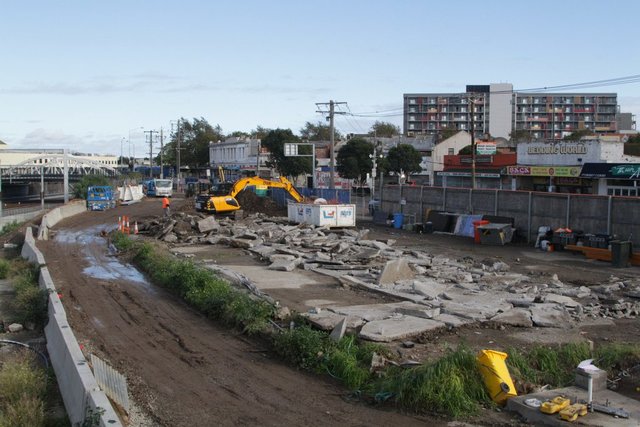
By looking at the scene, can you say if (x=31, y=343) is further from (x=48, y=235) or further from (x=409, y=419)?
(x=48, y=235)

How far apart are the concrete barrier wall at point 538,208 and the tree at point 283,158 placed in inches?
1944

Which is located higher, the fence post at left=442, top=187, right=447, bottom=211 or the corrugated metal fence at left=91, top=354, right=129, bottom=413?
the fence post at left=442, top=187, right=447, bottom=211

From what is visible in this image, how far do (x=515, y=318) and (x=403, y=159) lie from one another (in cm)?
6723

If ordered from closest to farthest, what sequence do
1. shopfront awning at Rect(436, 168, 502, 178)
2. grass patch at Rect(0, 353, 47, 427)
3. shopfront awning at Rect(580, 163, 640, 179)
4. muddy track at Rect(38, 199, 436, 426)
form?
grass patch at Rect(0, 353, 47, 427) < muddy track at Rect(38, 199, 436, 426) < shopfront awning at Rect(580, 163, 640, 179) < shopfront awning at Rect(436, 168, 502, 178)

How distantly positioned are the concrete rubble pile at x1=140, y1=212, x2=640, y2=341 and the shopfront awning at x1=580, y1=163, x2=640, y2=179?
24748mm

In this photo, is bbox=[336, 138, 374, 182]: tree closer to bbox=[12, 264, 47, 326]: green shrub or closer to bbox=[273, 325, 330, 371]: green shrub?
bbox=[12, 264, 47, 326]: green shrub

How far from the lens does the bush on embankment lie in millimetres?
9039

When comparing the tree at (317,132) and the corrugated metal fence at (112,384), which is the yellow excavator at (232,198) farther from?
the tree at (317,132)

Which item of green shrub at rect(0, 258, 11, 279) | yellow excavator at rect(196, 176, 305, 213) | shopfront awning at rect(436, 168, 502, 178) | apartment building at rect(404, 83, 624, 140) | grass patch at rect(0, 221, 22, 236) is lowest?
grass patch at rect(0, 221, 22, 236)

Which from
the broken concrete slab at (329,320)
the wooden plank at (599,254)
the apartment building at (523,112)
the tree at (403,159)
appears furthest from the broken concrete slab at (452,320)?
the apartment building at (523,112)

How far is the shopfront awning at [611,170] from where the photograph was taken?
4634 centimetres

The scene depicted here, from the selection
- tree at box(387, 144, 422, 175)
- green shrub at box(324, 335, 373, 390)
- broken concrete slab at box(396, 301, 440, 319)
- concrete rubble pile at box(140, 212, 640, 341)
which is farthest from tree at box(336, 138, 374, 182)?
green shrub at box(324, 335, 373, 390)

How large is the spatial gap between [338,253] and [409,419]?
57.3 feet

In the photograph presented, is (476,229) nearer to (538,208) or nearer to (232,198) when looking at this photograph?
(538,208)
